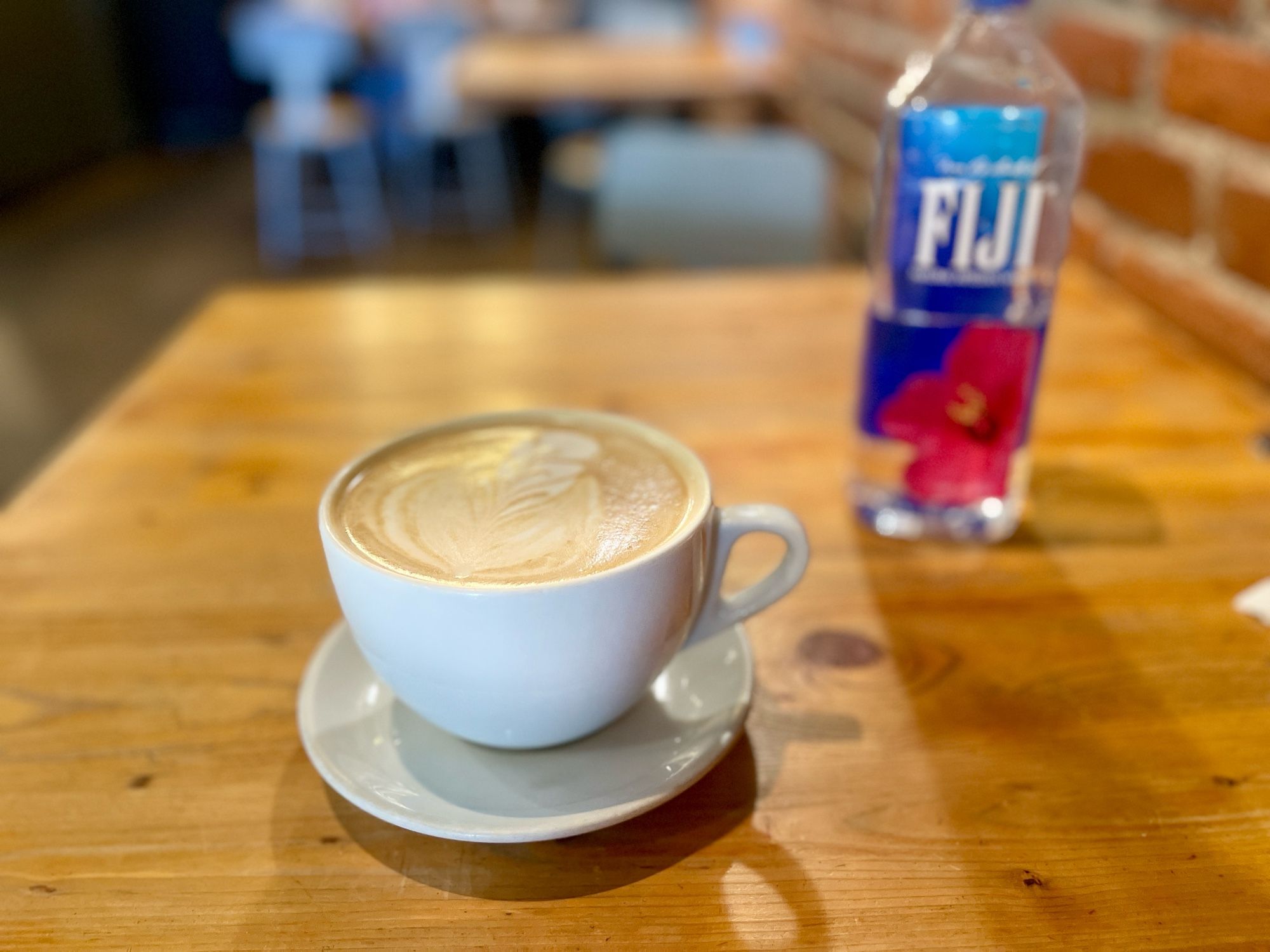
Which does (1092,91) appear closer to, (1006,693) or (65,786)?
(1006,693)

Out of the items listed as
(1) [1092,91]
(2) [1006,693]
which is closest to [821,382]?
(2) [1006,693]

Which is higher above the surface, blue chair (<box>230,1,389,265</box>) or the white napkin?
the white napkin

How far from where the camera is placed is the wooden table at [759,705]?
35 cm

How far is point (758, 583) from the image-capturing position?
0.43 m

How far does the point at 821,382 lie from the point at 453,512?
445 millimetres

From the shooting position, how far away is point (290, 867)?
364 millimetres

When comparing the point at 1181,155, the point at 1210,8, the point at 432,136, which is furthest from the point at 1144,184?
the point at 432,136

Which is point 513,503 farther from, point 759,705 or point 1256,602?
point 1256,602

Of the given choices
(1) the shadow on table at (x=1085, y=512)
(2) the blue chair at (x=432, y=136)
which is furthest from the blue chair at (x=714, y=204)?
(2) the blue chair at (x=432, y=136)

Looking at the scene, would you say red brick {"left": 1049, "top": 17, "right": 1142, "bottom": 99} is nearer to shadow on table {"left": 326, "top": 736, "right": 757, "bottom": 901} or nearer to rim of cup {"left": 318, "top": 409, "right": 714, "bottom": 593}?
rim of cup {"left": 318, "top": 409, "right": 714, "bottom": 593}

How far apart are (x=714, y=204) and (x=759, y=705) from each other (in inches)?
40.9

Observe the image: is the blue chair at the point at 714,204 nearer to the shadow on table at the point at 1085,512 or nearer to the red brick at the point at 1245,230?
the red brick at the point at 1245,230

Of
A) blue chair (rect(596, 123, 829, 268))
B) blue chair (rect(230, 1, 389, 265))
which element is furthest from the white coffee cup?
blue chair (rect(230, 1, 389, 265))

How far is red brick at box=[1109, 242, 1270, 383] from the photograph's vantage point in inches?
30.5
